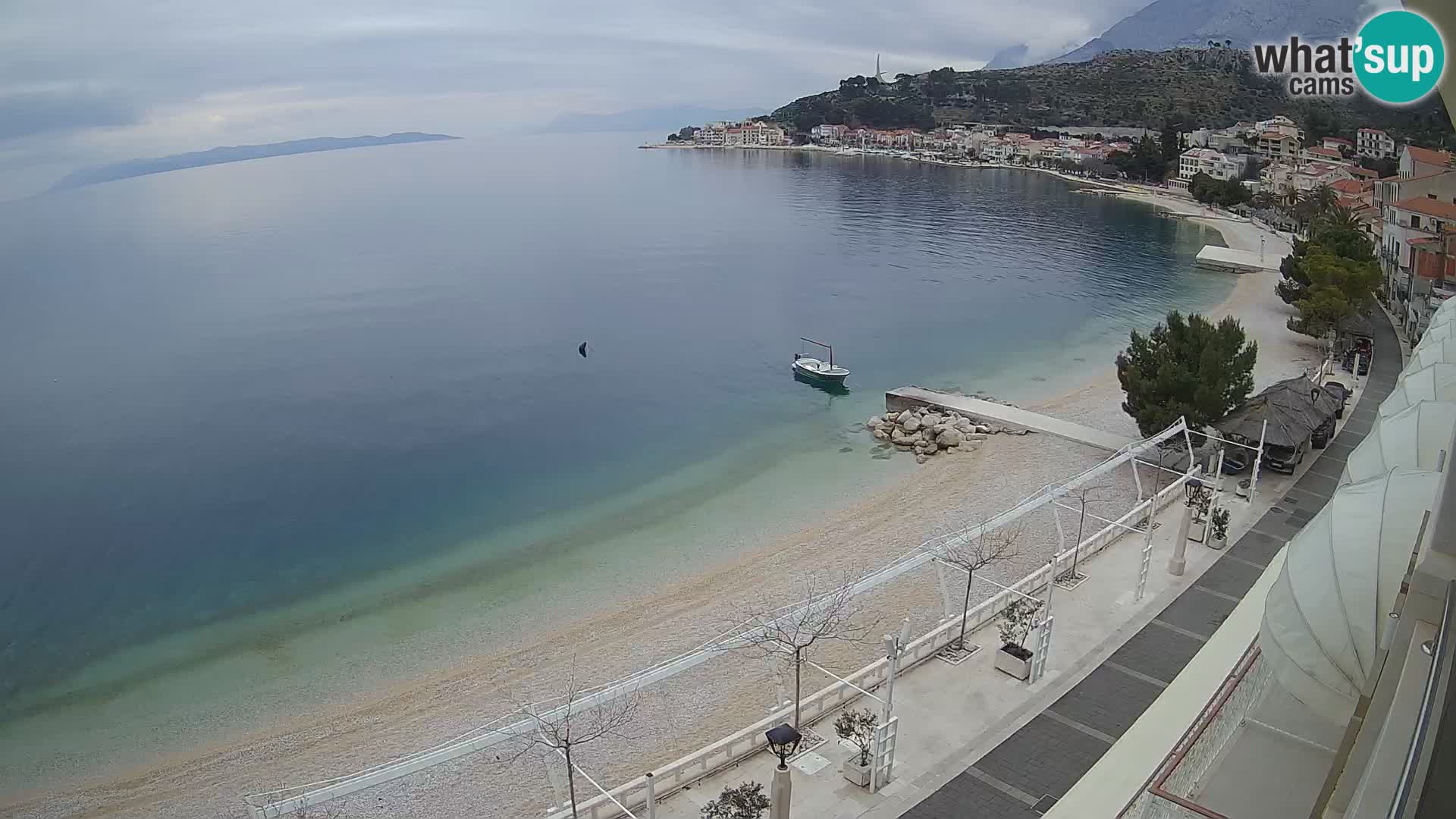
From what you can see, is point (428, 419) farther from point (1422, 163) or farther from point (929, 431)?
point (1422, 163)

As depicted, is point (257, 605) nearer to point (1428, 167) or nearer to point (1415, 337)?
point (1415, 337)

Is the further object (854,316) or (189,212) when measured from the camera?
(189,212)

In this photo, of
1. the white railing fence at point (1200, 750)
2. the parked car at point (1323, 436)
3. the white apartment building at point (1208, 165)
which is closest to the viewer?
the white railing fence at point (1200, 750)

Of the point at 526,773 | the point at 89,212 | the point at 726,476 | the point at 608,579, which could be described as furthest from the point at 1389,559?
the point at 89,212

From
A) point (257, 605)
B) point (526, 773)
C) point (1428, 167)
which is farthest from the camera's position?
point (1428, 167)

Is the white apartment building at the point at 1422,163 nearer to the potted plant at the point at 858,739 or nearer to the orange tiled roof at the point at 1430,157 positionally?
the orange tiled roof at the point at 1430,157

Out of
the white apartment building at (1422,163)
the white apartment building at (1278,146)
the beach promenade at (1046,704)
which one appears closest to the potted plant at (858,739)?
the beach promenade at (1046,704)
